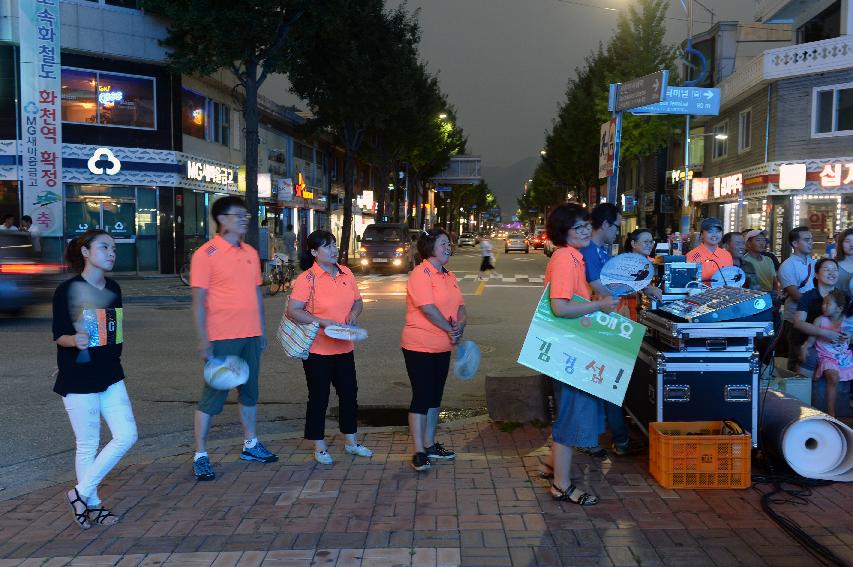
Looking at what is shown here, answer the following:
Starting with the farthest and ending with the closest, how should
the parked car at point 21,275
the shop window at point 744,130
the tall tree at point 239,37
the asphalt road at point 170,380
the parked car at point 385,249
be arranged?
the parked car at point 385,249 → the shop window at point 744,130 → the tall tree at point 239,37 → the parked car at point 21,275 → the asphalt road at point 170,380

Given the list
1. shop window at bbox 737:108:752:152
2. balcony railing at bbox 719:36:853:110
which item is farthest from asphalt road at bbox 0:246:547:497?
shop window at bbox 737:108:752:152

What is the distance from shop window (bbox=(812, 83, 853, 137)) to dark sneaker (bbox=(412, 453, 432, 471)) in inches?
883

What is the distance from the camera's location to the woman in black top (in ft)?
A: 14.2

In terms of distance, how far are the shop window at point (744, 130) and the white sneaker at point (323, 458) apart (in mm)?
25058

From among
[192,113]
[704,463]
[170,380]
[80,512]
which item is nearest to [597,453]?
[704,463]

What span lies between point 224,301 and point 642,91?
5.44m

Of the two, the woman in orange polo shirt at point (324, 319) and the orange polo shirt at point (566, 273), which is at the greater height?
the orange polo shirt at point (566, 273)

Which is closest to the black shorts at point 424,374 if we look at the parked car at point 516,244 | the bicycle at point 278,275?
the bicycle at point 278,275

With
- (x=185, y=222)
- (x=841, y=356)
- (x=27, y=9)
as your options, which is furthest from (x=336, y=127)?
(x=841, y=356)

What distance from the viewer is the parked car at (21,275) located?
12.6 meters

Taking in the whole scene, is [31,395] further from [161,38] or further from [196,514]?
[161,38]

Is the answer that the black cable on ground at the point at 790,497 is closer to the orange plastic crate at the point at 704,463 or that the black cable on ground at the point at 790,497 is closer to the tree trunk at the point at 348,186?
the orange plastic crate at the point at 704,463

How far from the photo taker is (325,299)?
5.51 m

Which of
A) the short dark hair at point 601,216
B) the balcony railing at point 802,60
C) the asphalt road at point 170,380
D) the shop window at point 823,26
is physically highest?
the shop window at point 823,26
